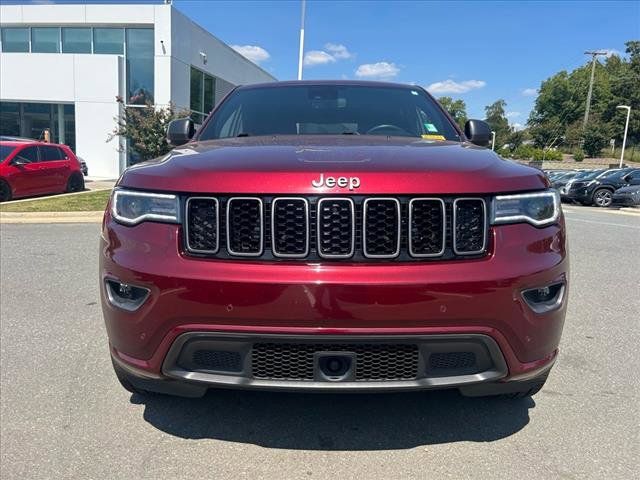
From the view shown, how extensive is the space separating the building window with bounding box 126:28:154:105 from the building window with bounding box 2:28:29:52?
603 centimetres

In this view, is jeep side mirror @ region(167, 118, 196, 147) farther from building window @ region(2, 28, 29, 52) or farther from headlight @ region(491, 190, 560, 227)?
building window @ region(2, 28, 29, 52)

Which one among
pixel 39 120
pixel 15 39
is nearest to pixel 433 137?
pixel 39 120

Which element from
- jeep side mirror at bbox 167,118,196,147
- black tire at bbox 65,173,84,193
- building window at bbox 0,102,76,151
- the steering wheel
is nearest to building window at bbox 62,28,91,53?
building window at bbox 0,102,76,151

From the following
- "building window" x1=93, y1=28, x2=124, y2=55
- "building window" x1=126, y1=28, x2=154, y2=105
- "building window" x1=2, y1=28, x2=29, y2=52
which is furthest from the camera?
"building window" x1=2, y1=28, x2=29, y2=52

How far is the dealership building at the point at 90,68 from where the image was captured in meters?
24.2

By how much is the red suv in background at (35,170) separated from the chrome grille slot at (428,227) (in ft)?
44.1

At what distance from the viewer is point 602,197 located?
20875 millimetres

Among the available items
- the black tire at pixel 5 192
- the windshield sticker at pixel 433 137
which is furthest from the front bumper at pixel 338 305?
the black tire at pixel 5 192

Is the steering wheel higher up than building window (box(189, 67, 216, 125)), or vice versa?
building window (box(189, 67, 216, 125))

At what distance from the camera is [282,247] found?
6.83ft

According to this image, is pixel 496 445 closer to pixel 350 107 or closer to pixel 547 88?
pixel 350 107

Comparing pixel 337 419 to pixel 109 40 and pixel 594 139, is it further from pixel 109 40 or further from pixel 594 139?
pixel 594 139

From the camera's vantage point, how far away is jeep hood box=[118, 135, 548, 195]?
2.06m

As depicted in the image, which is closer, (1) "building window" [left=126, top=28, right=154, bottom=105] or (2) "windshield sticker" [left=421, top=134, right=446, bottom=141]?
(2) "windshield sticker" [left=421, top=134, right=446, bottom=141]
